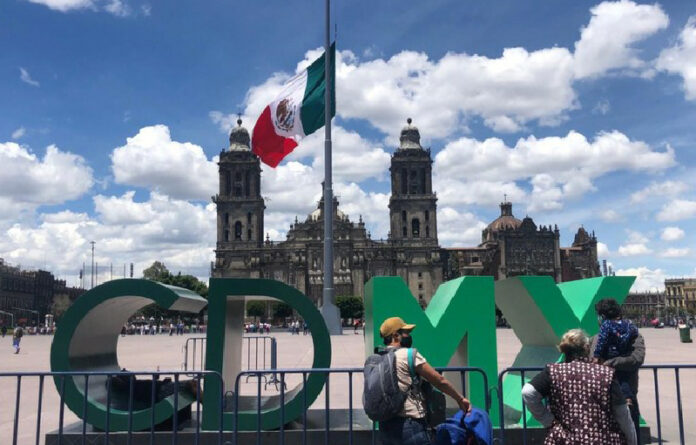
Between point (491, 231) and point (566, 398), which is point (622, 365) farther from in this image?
point (491, 231)

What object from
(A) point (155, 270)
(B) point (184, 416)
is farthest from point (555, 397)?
(A) point (155, 270)

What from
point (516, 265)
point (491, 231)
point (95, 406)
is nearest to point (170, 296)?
point (95, 406)

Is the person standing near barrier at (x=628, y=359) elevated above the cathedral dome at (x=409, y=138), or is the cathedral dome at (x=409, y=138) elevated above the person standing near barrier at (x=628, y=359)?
the cathedral dome at (x=409, y=138)

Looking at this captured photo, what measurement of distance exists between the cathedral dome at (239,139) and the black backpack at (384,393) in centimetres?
9100

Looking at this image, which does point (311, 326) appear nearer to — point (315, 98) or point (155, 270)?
point (315, 98)

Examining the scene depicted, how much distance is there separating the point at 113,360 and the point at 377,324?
4.67 metres

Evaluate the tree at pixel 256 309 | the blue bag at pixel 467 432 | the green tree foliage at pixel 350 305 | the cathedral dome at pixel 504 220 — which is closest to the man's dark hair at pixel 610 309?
the blue bag at pixel 467 432

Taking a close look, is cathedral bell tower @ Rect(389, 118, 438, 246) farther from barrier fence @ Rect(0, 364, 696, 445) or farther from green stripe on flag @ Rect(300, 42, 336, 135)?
barrier fence @ Rect(0, 364, 696, 445)

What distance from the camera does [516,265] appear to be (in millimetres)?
98875

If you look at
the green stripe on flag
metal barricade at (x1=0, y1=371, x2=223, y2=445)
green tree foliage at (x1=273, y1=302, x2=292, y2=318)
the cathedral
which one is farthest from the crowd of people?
the cathedral

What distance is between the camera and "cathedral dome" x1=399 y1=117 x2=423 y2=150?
93.7 m

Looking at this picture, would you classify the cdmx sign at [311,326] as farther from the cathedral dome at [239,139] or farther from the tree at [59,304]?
the tree at [59,304]

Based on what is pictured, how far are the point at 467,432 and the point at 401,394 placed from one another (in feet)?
1.91

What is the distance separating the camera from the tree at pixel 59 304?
108 m
